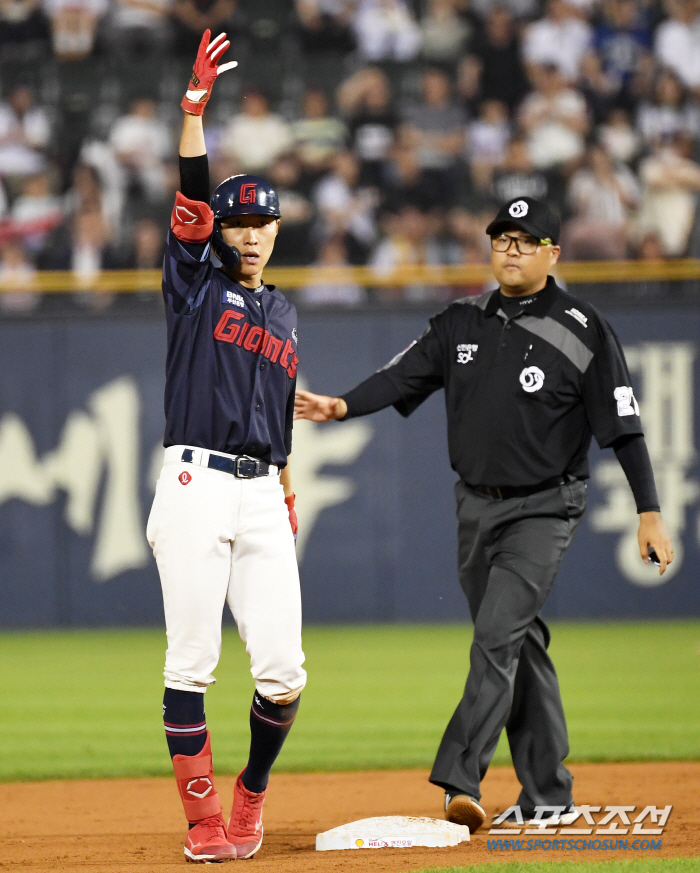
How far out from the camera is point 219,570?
13.8ft

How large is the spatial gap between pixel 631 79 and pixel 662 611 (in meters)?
5.47

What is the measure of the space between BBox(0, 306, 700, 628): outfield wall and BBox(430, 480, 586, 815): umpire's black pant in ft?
19.7

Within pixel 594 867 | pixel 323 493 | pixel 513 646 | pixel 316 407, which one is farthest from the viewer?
pixel 323 493

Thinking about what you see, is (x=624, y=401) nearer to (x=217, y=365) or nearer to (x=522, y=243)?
(x=522, y=243)

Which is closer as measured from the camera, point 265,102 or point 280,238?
point 280,238

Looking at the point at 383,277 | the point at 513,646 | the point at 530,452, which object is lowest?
the point at 513,646

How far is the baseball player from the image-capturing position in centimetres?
415

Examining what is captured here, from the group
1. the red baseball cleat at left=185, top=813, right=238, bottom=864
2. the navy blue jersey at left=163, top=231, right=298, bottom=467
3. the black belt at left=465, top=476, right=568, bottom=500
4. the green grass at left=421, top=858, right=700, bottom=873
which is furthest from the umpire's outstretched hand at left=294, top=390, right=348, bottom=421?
the green grass at left=421, top=858, right=700, bottom=873

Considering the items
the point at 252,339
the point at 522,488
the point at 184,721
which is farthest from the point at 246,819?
the point at 252,339

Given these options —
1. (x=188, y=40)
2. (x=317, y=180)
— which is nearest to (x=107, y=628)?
(x=317, y=180)

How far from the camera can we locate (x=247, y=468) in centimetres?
424

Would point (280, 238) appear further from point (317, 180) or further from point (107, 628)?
point (107, 628)

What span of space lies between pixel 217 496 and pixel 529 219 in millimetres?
1556

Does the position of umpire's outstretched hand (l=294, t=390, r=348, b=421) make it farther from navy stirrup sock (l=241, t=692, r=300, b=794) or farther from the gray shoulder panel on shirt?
navy stirrup sock (l=241, t=692, r=300, b=794)
